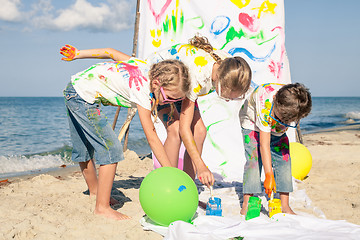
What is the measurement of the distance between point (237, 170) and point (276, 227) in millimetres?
1920

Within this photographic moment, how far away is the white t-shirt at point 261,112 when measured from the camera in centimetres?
275

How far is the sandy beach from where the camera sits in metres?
2.50

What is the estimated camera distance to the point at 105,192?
277cm

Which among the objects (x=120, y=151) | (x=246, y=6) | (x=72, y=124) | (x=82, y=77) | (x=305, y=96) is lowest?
(x=120, y=151)

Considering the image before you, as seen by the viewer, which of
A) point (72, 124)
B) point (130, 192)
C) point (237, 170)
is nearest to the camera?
point (72, 124)

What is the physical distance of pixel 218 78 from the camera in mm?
2590

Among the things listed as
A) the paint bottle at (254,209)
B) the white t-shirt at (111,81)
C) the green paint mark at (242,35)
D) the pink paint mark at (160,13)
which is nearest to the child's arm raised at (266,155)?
the paint bottle at (254,209)

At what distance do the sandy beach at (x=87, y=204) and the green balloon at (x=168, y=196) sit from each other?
0.20 metres

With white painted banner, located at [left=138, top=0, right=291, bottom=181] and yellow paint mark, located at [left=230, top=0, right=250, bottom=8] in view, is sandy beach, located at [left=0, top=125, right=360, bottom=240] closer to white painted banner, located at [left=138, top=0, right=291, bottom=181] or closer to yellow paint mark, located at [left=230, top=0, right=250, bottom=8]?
white painted banner, located at [left=138, top=0, right=291, bottom=181]

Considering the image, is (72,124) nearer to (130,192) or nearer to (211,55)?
(130,192)

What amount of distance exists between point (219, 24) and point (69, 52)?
2.20 meters

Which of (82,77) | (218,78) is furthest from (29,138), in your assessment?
(218,78)

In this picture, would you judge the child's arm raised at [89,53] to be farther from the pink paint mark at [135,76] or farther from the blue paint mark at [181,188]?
the blue paint mark at [181,188]

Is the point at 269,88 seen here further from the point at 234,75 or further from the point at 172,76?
the point at 172,76
